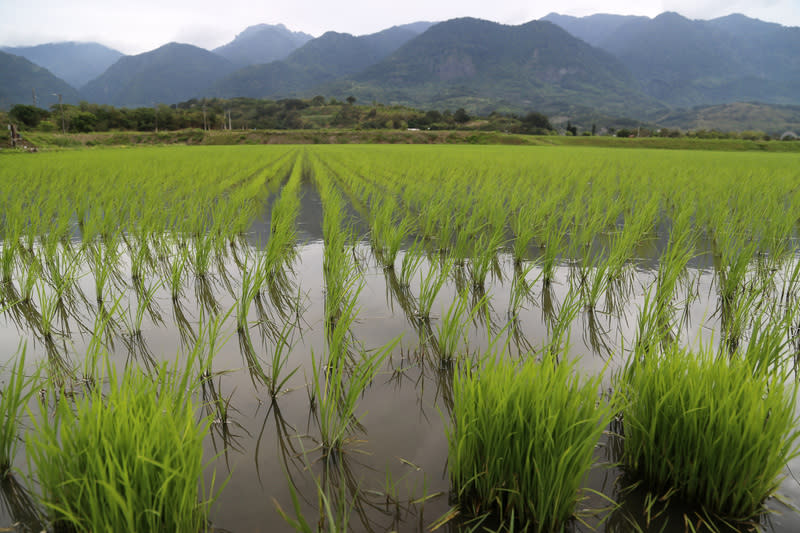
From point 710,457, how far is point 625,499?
0.28 metres

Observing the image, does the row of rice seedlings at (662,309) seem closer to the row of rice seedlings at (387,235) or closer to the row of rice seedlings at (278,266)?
the row of rice seedlings at (387,235)

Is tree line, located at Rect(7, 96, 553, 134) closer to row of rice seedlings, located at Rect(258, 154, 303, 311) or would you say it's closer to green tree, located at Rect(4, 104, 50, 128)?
green tree, located at Rect(4, 104, 50, 128)

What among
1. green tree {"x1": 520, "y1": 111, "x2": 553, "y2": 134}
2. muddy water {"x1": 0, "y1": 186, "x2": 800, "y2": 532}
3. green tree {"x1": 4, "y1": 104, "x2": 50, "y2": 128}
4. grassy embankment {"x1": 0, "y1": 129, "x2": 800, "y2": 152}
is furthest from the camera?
green tree {"x1": 520, "y1": 111, "x2": 553, "y2": 134}

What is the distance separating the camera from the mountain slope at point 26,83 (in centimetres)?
17850

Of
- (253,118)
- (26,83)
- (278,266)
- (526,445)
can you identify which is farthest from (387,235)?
(26,83)

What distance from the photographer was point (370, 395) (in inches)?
73.2

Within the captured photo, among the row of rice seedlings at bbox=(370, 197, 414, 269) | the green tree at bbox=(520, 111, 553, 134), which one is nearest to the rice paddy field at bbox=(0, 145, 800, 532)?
the row of rice seedlings at bbox=(370, 197, 414, 269)

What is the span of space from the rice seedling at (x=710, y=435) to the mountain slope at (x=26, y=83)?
238 meters

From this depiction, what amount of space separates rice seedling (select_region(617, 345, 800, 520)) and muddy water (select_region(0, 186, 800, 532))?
10 cm

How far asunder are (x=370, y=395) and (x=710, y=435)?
124cm

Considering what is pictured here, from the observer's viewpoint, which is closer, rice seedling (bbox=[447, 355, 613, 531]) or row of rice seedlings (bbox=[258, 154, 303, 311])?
rice seedling (bbox=[447, 355, 613, 531])

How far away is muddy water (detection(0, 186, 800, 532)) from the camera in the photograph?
49.7 inches

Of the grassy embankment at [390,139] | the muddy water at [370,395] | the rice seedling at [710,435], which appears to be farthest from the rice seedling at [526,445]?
the grassy embankment at [390,139]

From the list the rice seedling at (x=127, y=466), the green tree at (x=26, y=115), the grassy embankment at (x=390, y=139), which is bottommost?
the rice seedling at (x=127, y=466)
